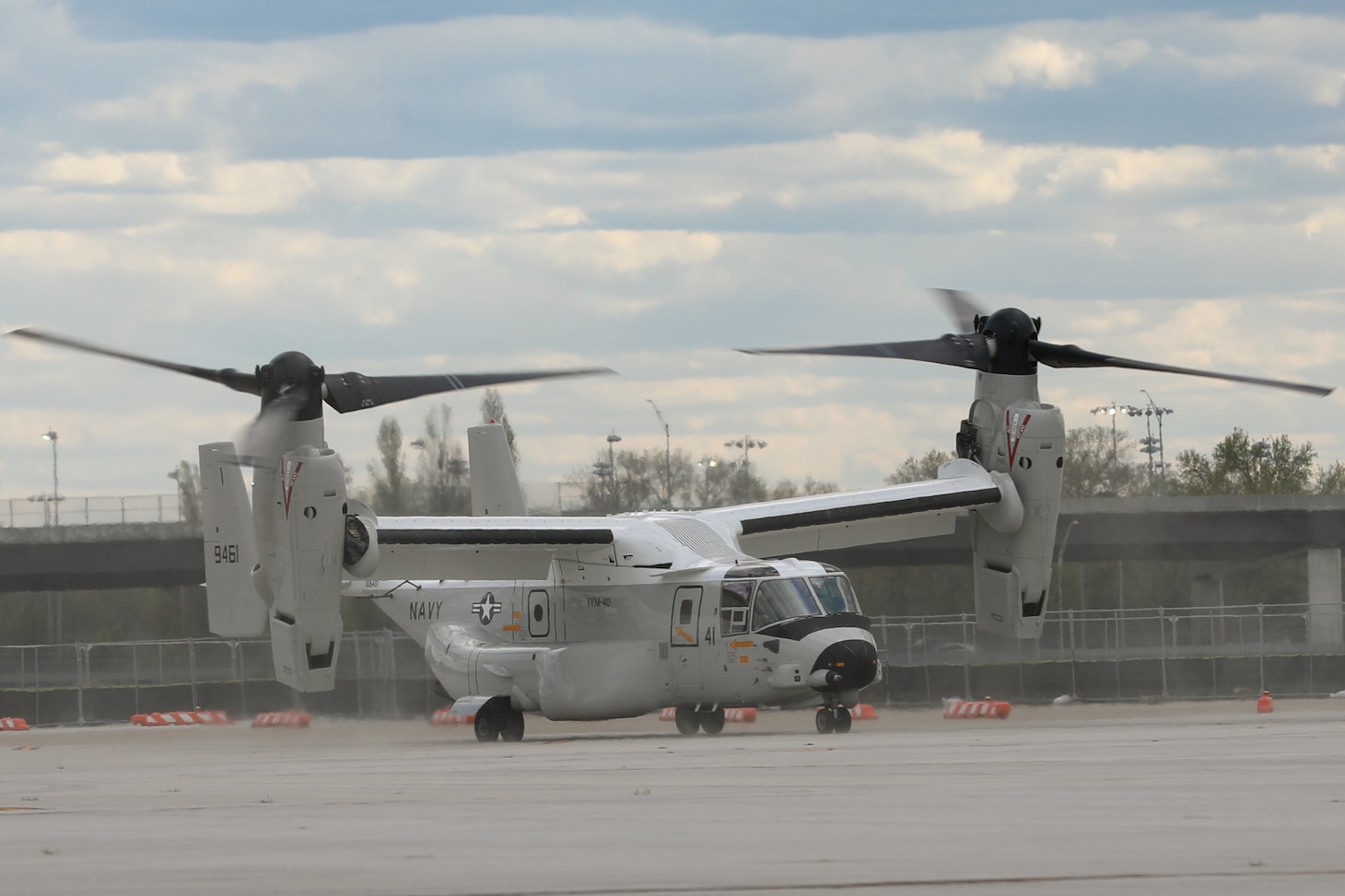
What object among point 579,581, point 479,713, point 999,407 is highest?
point 999,407

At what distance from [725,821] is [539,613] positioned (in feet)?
54.0

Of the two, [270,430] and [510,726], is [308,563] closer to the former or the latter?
[270,430]

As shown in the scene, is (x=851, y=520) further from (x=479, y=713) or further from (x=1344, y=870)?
(x=1344, y=870)

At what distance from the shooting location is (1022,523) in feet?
80.0

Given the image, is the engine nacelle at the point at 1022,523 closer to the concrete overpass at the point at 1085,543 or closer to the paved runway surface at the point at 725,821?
the paved runway surface at the point at 725,821

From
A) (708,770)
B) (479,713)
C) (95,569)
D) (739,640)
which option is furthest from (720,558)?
(95,569)

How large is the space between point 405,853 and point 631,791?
3.78 metres

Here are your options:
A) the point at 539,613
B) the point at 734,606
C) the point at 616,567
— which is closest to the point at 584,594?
the point at 616,567

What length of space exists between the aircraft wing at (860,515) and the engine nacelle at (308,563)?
5.62 metres

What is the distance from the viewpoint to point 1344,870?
6.09m

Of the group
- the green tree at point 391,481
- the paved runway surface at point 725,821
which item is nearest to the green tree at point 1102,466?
the green tree at point 391,481

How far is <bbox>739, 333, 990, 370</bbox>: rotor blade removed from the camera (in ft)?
80.5

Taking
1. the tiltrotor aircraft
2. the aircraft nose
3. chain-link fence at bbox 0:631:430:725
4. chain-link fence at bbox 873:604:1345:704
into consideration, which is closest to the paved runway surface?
the aircraft nose

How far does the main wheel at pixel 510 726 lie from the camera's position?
2467 centimetres
